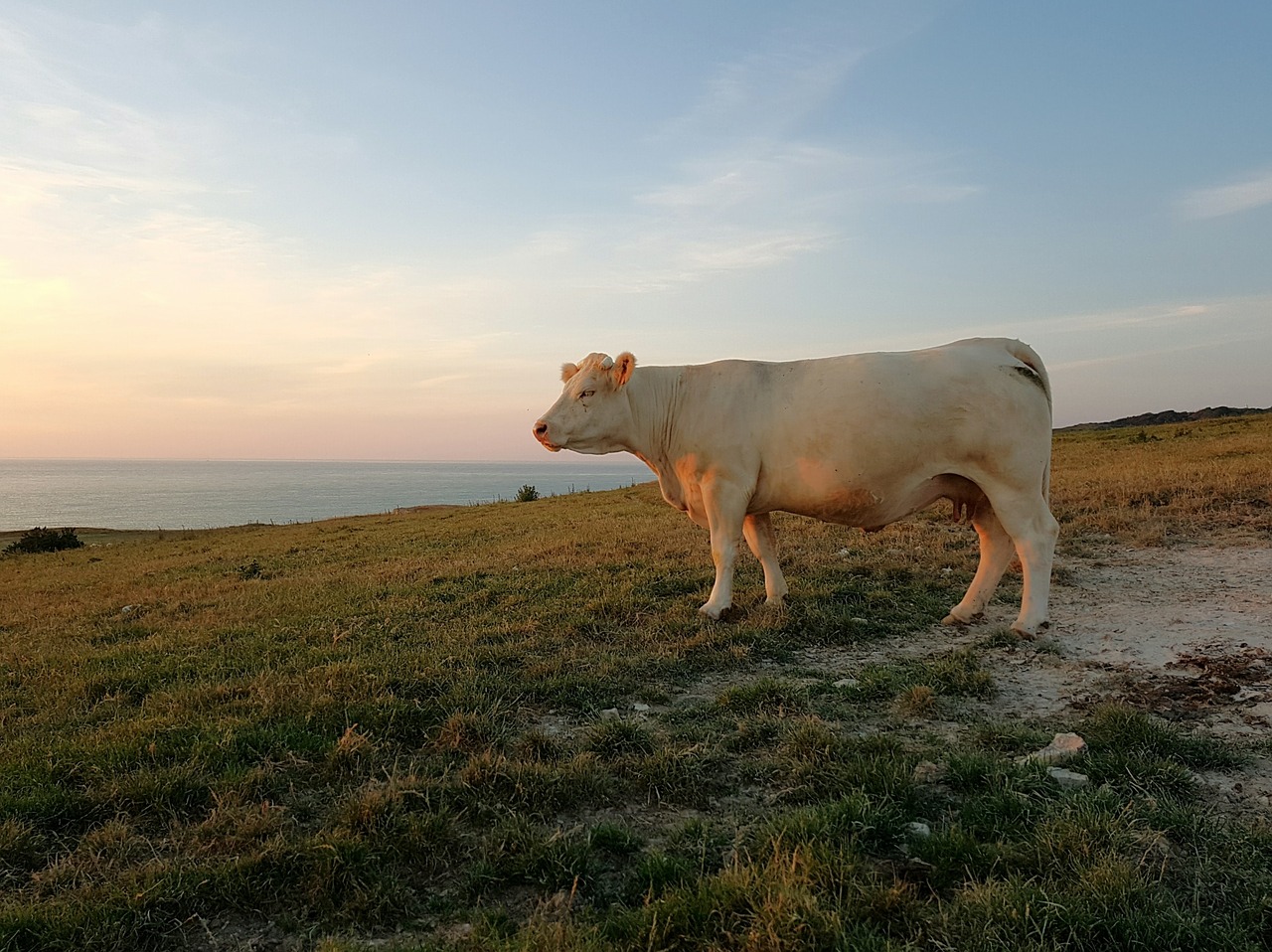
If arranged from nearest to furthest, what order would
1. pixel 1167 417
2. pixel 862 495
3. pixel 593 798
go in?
pixel 593 798
pixel 862 495
pixel 1167 417

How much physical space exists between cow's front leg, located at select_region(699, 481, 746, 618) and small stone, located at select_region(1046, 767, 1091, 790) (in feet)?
12.8

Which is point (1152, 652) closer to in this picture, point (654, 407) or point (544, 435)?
point (654, 407)

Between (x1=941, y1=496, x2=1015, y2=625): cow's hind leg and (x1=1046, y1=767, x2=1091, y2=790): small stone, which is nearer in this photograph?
(x1=1046, y1=767, x2=1091, y2=790): small stone

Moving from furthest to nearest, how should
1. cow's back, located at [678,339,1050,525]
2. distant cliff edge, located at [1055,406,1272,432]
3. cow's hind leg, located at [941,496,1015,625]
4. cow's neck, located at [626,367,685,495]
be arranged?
distant cliff edge, located at [1055,406,1272,432]
cow's neck, located at [626,367,685,495]
cow's hind leg, located at [941,496,1015,625]
cow's back, located at [678,339,1050,525]

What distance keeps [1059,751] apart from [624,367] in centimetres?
498

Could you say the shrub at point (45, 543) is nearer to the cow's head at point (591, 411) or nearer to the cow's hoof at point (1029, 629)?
the cow's head at point (591, 411)

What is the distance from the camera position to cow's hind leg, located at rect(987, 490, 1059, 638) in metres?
6.75

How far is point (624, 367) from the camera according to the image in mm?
7664

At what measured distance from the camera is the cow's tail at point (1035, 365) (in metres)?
7.00

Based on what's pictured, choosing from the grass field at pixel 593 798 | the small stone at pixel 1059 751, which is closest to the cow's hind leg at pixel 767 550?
the grass field at pixel 593 798

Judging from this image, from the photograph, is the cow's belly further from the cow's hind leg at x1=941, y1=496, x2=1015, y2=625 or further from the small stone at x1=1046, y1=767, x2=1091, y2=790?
the small stone at x1=1046, y1=767, x2=1091, y2=790

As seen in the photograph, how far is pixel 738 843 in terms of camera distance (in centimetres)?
316

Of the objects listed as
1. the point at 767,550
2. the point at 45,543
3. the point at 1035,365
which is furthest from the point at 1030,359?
the point at 45,543

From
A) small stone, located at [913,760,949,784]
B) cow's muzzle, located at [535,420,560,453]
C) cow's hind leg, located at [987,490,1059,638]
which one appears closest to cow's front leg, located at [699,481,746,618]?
cow's muzzle, located at [535,420,560,453]
